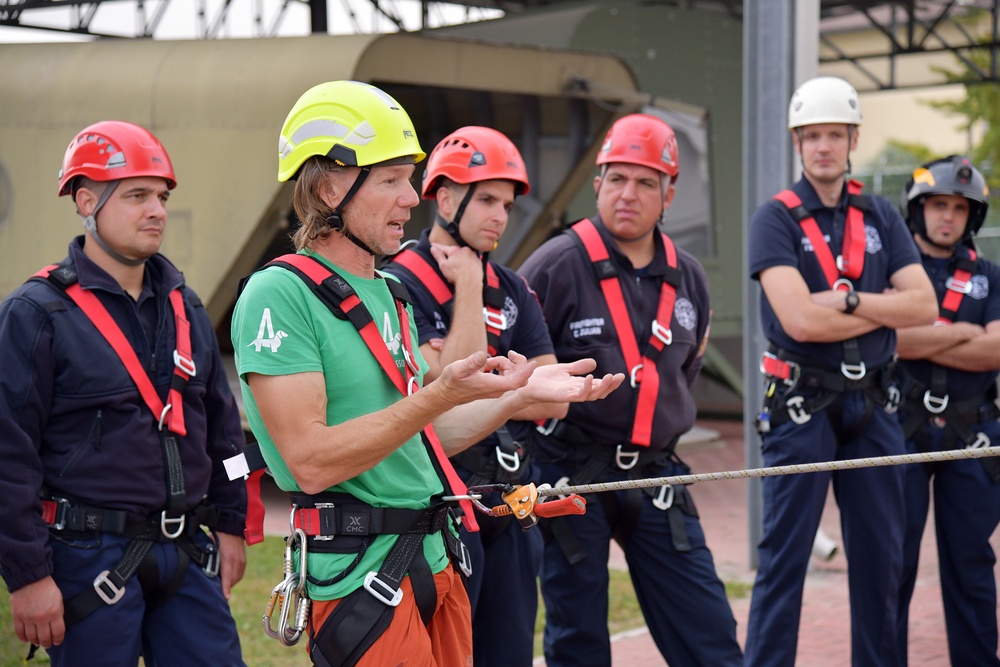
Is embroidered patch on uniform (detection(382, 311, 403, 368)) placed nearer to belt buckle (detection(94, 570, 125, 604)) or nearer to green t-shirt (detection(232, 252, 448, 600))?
green t-shirt (detection(232, 252, 448, 600))

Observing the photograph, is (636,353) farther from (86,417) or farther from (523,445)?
(86,417)

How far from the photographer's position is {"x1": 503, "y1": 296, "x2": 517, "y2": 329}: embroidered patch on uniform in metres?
4.38

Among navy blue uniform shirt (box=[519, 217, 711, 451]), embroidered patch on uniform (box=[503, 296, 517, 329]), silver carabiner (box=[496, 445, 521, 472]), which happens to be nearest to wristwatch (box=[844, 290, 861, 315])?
navy blue uniform shirt (box=[519, 217, 711, 451])

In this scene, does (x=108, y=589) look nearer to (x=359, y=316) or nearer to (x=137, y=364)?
(x=137, y=364)

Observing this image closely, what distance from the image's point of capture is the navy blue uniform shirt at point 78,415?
11.7ft

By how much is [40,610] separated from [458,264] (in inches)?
69.3

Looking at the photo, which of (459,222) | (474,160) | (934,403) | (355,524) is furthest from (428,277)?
(934,403)

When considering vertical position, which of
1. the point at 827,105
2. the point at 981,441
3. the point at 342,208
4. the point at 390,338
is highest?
the point at 827,105

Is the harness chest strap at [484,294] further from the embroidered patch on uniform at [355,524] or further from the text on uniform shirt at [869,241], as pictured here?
the text on uniform shirt at [869,241]

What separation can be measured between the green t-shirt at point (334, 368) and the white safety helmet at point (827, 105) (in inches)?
121

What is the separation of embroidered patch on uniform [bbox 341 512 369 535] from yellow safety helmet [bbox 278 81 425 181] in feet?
2.78

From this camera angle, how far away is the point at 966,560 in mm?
5484

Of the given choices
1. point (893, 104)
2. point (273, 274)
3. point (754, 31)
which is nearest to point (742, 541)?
point (754, 31)

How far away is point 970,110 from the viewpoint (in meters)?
27.5
